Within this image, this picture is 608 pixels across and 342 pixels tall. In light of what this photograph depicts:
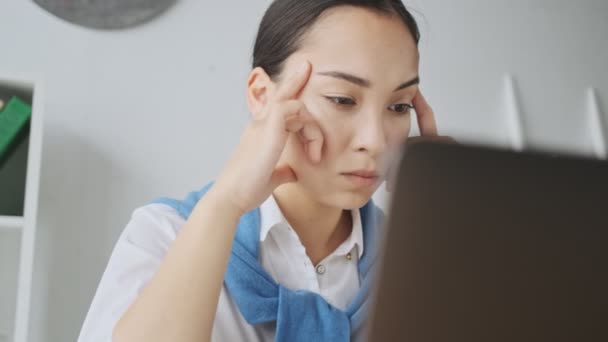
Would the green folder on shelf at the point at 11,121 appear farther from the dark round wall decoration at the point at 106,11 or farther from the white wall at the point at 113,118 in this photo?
the dark round wall decoration at the point at 106,11

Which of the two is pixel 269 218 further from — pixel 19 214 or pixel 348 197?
pixel 19 214

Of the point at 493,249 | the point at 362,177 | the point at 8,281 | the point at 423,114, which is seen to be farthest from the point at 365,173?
the point at 8,281

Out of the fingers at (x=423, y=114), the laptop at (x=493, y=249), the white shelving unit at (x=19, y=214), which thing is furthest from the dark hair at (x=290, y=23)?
the laptop at (x=493, y=249)

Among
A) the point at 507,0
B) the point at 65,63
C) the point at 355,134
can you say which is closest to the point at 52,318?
the point at 65,63

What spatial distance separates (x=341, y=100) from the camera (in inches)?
28.8

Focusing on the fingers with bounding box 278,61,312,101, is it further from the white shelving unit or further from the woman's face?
the white shelving unit

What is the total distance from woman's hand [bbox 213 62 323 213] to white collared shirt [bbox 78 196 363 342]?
0.46 feet

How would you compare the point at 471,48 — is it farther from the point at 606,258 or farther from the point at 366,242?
the point at 606,258

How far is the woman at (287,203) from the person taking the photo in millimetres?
608

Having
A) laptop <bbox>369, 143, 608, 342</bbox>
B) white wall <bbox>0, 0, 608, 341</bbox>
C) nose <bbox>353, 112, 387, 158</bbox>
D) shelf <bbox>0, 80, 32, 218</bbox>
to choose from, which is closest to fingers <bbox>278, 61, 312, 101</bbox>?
nose <bbox>353, 112, 387, 158</bbox>

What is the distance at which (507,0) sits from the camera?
1.97 m

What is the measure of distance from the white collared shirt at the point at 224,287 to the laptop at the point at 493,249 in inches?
21.7

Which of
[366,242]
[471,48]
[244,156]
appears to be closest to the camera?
[244,156]

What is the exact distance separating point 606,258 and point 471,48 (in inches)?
71.7
